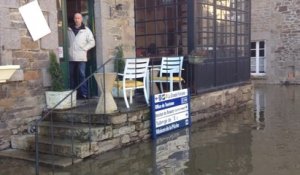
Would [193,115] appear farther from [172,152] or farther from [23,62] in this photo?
[23,62]

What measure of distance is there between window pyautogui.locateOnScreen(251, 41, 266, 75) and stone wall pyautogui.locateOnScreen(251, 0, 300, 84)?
35cm

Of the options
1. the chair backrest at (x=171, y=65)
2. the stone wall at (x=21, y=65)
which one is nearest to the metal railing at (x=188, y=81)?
the chair backrest at (x=171, y=65)

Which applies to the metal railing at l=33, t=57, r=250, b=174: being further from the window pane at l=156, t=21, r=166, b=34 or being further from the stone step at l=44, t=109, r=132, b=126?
the window pane at l=156, t=21, r=166, b=34

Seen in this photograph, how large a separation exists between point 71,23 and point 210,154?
429 centimetres

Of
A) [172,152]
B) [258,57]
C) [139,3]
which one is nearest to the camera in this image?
[172,152]

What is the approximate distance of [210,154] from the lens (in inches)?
233

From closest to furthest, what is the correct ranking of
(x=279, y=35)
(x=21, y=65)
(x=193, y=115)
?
(x=21, y=65) → (x=193, y=115) → (x=279, y=35)

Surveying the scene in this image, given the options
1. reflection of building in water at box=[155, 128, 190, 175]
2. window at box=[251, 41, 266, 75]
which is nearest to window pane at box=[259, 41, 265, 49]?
window at box=[251, 41, 266, 75]

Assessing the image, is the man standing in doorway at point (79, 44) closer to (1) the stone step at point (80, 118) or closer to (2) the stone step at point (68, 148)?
(1) the stone step at point (80, 118)

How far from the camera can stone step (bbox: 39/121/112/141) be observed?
5816 mm

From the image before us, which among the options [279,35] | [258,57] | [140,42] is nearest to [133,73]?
[140,42]

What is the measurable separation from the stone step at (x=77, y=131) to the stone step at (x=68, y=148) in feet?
0.36

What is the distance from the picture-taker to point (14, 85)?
620 centimetres

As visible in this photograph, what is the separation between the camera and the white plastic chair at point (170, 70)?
8.08m
